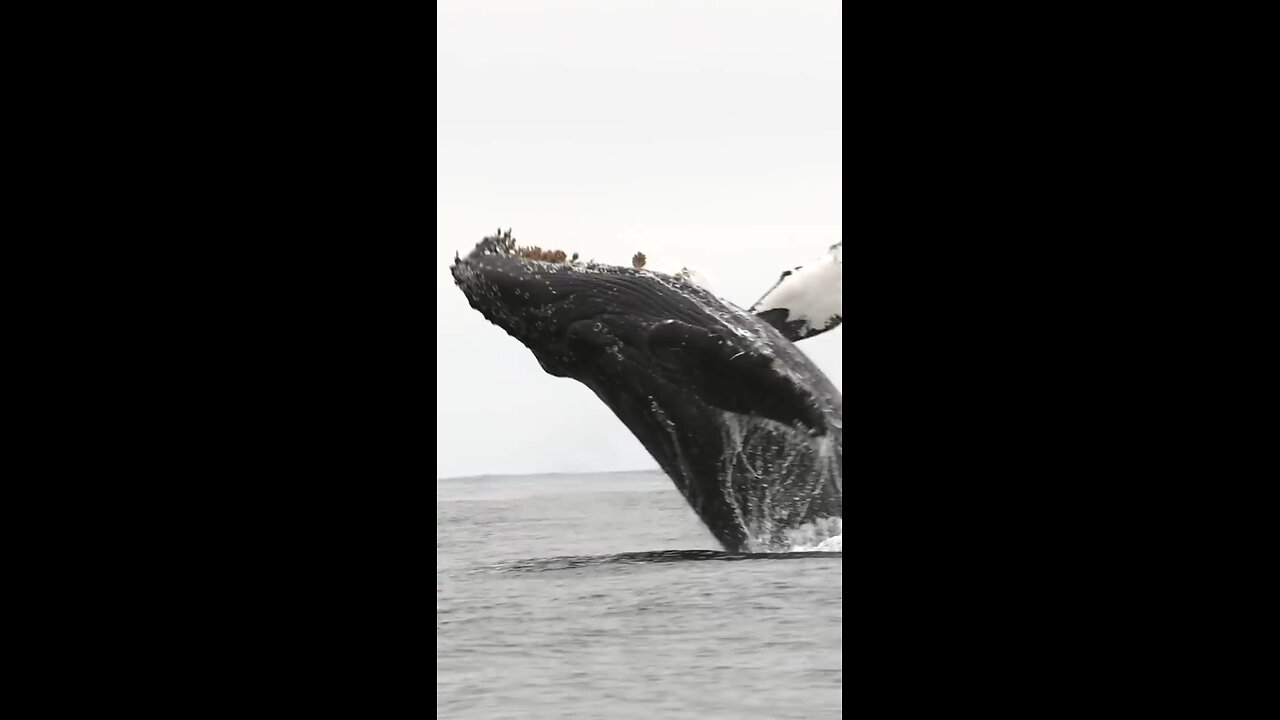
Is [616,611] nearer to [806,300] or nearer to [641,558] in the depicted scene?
[641,558]

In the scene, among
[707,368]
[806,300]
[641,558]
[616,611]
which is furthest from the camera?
[707,368]

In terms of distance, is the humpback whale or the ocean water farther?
the humpback whale

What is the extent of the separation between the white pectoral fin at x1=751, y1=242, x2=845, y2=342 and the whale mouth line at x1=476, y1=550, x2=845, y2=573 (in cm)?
123

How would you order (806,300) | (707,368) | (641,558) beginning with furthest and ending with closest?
1. (707,368)
2. (806,300)
3. (641,558)

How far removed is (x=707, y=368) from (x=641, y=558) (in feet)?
3.76

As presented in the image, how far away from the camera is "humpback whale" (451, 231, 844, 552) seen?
788cm

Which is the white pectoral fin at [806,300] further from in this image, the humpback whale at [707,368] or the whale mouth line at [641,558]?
the whale mouth line at [641,558]

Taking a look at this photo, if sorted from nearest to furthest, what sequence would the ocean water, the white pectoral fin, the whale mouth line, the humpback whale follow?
the ocean water → the whale mouth line → the white pectoral fin → the humpback whale

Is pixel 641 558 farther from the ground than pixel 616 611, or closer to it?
farther from the ground

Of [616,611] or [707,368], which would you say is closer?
[616,611]

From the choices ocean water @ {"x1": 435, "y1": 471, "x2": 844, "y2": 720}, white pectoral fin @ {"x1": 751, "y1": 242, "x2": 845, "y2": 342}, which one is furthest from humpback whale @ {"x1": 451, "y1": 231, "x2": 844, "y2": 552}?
ocean water @ {"x1": 435, "y1": 471, "x2": 844, "y2": 720}

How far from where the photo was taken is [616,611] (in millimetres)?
6871

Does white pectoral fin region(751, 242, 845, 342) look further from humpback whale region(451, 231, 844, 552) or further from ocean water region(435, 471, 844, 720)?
ocean water region(435, 471, 844, 720)

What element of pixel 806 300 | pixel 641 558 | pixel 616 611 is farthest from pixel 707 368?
pixel 616 611
